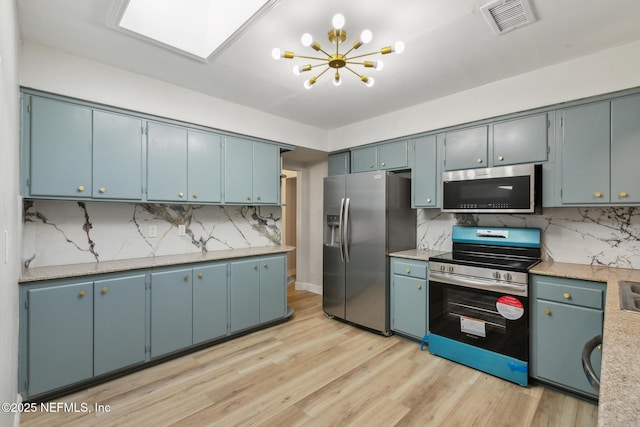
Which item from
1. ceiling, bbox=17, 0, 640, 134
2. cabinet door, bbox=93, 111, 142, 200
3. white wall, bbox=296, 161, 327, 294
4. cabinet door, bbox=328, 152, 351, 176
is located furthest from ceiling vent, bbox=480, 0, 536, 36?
white wall, bbox=296, 161, 327, 294

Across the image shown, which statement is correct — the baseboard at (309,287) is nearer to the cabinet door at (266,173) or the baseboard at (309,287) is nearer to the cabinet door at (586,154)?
the cabinet door at (266,173)

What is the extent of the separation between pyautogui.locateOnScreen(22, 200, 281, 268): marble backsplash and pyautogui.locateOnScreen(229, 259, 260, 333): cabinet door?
0.53 metres

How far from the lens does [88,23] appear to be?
77.6 inches

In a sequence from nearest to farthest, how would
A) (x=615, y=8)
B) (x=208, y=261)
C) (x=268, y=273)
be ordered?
(x=615, y=8), (x=208, y=261), (x=268, y=273)

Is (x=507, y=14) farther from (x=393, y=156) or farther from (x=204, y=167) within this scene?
(x=204, y=167)

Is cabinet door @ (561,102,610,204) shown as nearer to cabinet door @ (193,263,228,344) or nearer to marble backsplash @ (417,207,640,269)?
marble backsplash @ (417,207,640,269)

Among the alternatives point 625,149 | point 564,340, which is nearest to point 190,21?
point 625,149

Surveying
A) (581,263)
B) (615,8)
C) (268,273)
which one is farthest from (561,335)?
(268,273)

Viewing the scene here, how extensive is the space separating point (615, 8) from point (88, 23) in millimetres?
3340

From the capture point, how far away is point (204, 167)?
3.06m

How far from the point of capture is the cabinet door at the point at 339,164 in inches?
164

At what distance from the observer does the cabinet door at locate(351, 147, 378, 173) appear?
379 cm

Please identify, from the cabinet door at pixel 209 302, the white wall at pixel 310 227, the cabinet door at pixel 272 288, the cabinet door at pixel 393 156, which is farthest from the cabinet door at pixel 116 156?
the white wall at pixel 310 227

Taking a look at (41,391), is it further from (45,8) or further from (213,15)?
(213,15)
